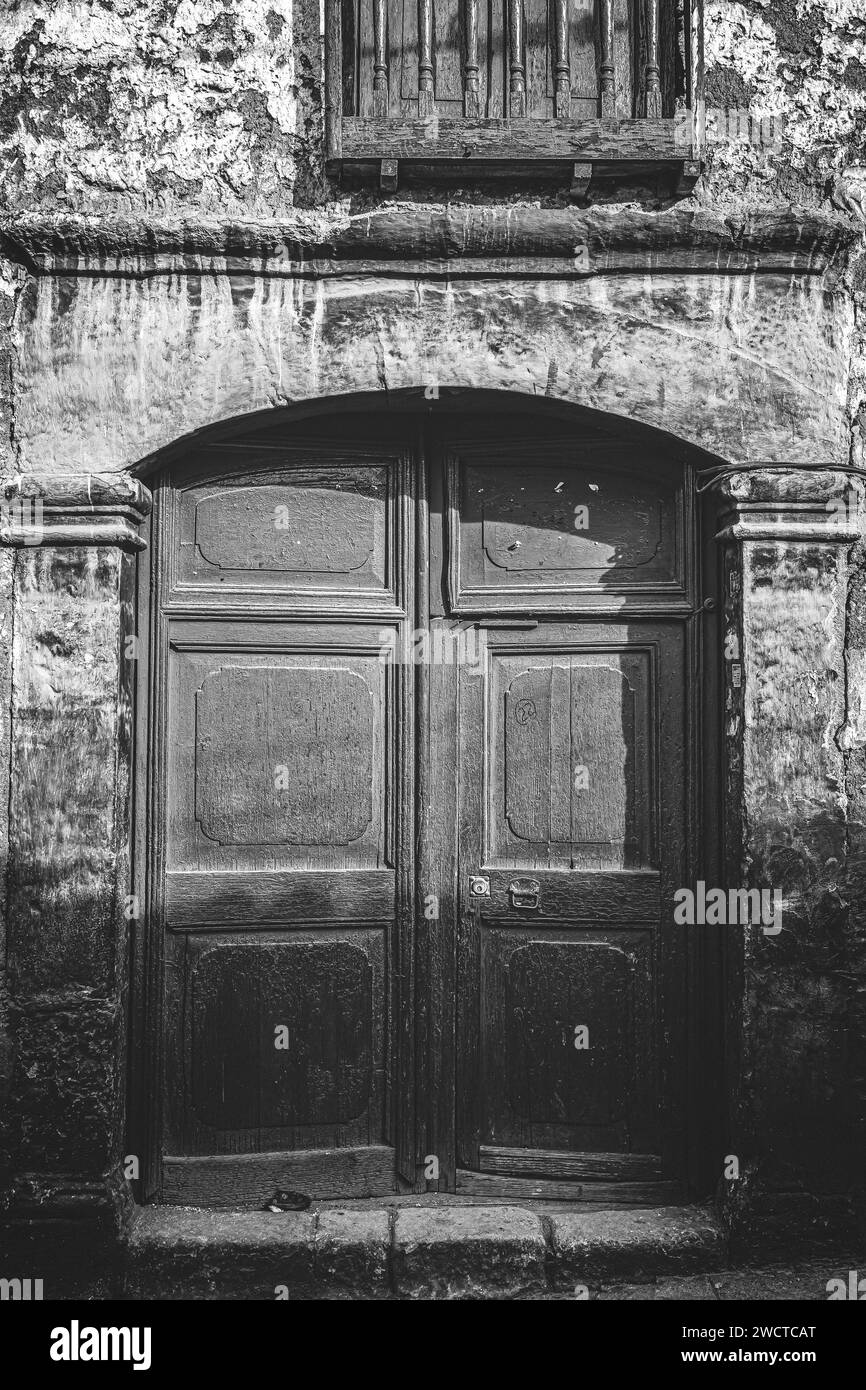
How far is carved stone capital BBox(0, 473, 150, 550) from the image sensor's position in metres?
3.11

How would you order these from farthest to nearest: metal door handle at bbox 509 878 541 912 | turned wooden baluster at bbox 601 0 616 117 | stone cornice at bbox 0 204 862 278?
metal door handle at bbox 509 878 541 912 → turned wooden baluster at bbox 601 0 616 117 → stone cornice at bbox 0 204 862 278

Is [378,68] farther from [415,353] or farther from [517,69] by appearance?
[415,353]

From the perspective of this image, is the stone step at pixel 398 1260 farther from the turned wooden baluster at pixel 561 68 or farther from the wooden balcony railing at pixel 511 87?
the turned wooden baluster at pixel 561 68

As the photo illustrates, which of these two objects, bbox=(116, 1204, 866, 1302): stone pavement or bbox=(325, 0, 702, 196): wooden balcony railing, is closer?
bbox=(116, 1204, 866, 1302): stone pavement

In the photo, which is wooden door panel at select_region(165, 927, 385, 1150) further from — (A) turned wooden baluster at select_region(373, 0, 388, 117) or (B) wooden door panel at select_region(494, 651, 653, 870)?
(A) turned wooden baluster at select_region(373, 0, 388, 117)

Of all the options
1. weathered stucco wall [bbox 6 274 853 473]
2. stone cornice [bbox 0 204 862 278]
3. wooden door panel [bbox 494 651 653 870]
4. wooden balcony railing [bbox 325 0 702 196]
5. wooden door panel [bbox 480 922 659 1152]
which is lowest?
wooden door panel [bbox 480 922 659 1152]

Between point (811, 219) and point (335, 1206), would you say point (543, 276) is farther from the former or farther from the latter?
point (335, 1206)

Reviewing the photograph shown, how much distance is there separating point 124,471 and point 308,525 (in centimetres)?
60

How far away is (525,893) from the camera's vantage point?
336 centimetres

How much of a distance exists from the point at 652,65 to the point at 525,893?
8.57ft

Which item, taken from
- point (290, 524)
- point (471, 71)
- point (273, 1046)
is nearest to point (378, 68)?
point (471, 71)

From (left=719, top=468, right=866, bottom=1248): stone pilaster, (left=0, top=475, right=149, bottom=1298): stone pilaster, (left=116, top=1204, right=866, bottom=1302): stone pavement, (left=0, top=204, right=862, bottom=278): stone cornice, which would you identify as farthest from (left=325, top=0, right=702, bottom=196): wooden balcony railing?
(left=116, top=1204, right=866, bottom=1302): stone pavement

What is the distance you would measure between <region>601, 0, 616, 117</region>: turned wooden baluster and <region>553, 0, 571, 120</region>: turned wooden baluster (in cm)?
11

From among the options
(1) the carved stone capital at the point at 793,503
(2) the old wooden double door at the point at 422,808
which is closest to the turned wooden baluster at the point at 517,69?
(2) the old wooden double door at the point at 422,808
